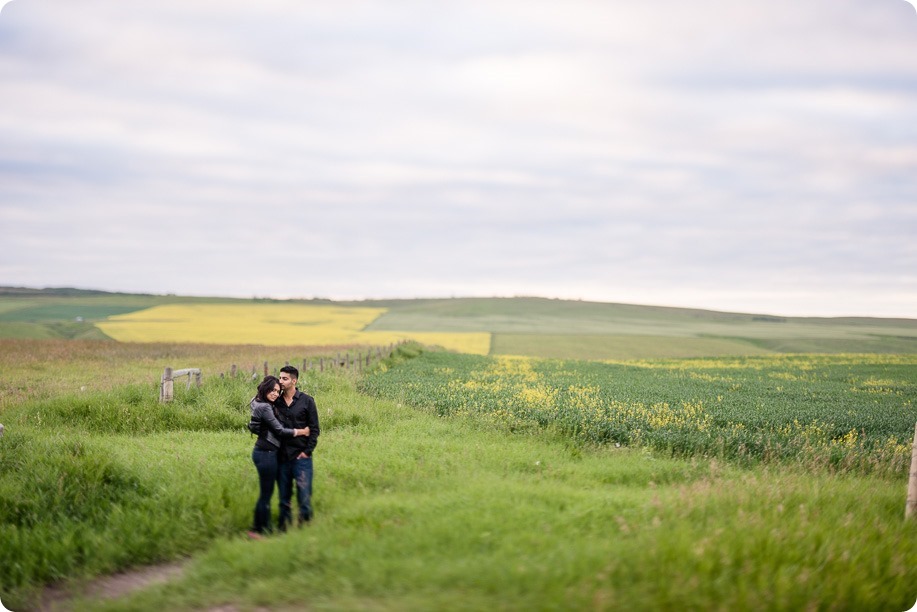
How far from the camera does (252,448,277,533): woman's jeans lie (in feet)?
26.9

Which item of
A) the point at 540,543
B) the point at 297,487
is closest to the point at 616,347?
the point at 297,487

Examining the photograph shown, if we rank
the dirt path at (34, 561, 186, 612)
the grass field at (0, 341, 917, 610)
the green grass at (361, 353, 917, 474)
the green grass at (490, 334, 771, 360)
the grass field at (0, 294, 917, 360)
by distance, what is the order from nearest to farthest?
the grass field at (0, 341, 917, 610) < the dirt path at (34, 561, 186, 612) < the green grass at (361, 353, 917, 474) < the green grass at (490, 334, 771, 360) < the grass field at (0, 294, 917, 360)

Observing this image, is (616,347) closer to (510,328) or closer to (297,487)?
(510,328)

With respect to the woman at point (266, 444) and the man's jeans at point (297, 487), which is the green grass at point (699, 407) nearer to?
the man's jeans at point (297, 487)

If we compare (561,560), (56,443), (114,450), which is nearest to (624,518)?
(561,560)

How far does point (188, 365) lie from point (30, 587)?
27.0m

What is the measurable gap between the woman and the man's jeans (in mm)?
144

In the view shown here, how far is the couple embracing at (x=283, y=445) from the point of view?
325 inches

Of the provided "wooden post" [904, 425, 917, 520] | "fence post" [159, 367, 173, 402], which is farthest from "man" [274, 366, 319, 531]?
"fence post" [159, 367, 173, 402]

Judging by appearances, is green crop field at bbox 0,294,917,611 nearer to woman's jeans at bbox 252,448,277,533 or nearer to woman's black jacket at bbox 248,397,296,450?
woman's jeans at bbox 252,448,277,533

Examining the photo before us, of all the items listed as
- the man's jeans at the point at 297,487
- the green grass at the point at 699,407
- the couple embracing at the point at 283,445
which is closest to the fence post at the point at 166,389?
the green grass at the point at 699,407

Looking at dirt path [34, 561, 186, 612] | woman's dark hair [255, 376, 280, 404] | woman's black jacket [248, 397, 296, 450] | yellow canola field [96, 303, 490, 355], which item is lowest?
dirt path [34, 561, 186, 612]

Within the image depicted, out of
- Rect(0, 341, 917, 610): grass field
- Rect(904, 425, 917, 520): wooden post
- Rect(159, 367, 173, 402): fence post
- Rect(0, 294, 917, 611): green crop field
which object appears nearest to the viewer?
Rect(0, 341, 917, 610): grass field

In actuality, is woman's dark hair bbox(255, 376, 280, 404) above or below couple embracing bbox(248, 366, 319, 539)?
above
